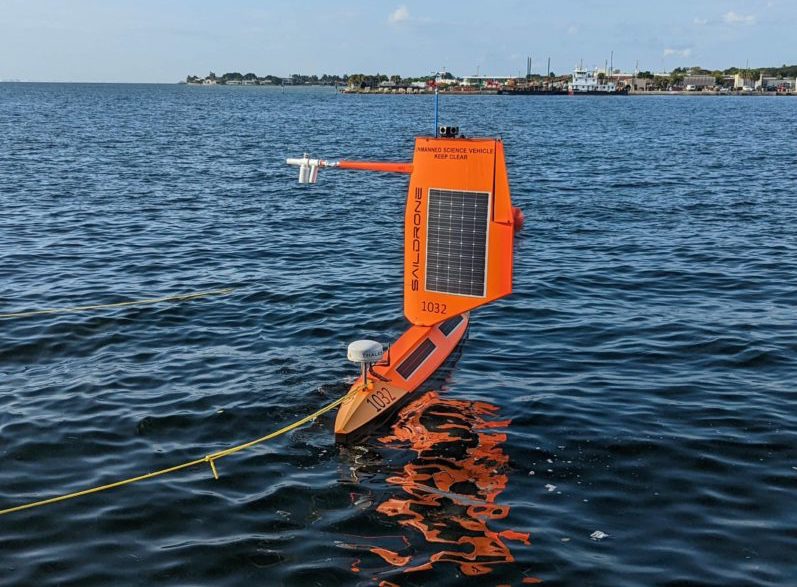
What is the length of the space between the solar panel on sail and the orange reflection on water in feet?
7.05

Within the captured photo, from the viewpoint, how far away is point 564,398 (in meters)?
13.7

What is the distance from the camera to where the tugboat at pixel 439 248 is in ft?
41.5

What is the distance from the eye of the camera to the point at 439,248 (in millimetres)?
13523

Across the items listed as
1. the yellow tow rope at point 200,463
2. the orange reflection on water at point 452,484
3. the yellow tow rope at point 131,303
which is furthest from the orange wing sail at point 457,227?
the yellow tow rope at point 131,303

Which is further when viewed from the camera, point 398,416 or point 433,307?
point 433,307

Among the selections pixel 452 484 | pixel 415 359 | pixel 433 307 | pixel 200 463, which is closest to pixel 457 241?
pixel 433 307

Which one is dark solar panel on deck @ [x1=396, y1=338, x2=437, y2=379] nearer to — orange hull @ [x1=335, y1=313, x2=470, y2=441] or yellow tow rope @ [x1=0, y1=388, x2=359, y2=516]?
orange hull @ [x1=335, y1=313, x2=470, y2=441]

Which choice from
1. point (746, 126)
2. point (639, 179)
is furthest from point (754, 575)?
point (746, 126)

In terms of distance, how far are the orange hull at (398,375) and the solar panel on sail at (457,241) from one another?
1.24 meters

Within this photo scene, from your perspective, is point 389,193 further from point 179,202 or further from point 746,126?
point 746,126

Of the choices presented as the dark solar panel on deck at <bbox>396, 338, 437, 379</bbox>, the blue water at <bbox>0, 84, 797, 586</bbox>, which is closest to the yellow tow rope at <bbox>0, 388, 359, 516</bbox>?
the blue water at <bbox>0, 84, 797, 586</bbox>

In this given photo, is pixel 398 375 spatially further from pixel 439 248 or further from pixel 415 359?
pixel 439 248

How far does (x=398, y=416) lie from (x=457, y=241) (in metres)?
3.24

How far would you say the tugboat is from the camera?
498 inches
